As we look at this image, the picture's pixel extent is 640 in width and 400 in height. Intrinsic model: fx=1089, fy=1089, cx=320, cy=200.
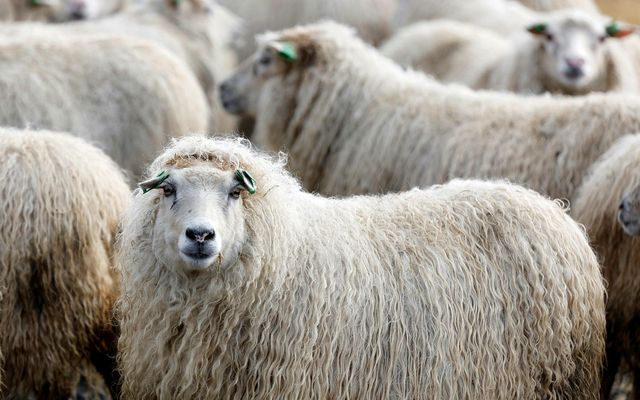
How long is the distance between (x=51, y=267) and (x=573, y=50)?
4012mm

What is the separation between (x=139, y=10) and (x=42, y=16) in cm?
139

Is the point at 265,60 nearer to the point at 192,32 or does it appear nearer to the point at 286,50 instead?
the point at 286,50

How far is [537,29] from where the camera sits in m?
7.42

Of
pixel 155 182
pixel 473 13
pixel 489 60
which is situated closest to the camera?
pixel 155 182

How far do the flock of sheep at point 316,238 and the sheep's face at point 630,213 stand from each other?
0.02 m

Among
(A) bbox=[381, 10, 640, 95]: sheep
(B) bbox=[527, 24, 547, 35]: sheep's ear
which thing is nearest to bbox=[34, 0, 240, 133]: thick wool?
(A) bbox=[381, 10, 640, 95]: sheep

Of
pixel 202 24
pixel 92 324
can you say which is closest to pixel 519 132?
pixel 92 324

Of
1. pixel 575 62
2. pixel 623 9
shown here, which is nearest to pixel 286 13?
pixel 575 62

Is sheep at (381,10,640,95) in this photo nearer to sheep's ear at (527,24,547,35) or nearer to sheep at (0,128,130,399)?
sheep's ear at (527,24,547,35)

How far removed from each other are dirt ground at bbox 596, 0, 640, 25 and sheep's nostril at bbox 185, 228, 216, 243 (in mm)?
11665

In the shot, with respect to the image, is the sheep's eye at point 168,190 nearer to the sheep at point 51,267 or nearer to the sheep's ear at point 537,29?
the sheep at point 51,267

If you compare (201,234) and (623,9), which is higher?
(201,234)

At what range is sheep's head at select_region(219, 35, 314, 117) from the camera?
6.50 m

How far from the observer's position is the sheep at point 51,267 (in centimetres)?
461
